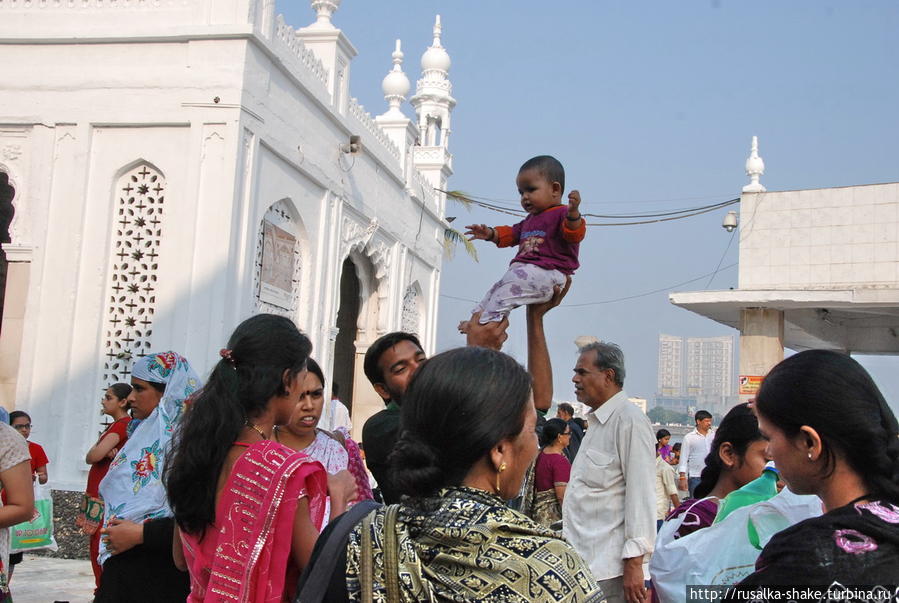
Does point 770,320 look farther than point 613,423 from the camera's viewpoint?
Yes

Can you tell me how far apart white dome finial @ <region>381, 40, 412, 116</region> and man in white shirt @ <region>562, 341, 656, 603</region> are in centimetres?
1171

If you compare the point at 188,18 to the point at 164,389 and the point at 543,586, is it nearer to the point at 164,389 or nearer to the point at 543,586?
the point at 164,389

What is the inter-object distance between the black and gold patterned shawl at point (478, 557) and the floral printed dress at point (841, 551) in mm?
402

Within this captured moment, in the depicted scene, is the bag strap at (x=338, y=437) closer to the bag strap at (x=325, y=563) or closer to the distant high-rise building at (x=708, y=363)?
the bag strap at (x=325, y=563)

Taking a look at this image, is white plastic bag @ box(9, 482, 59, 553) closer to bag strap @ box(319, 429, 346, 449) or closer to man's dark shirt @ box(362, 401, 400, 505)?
bag strap @ box(319, 429, 346, 449)

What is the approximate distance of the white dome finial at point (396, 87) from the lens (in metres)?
14.9

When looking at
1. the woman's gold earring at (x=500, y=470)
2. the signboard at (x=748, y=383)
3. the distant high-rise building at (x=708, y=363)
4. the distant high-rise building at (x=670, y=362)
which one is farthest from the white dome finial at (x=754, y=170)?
the distant high-rise building at (x=670, y=362)

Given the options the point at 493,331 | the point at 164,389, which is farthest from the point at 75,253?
the point at 493,331

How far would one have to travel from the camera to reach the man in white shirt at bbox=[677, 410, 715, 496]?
33.0 ft

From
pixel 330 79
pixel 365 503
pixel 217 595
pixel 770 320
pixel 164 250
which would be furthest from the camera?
pixel 770 320

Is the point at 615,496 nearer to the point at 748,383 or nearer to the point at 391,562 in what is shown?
the point at 391,562

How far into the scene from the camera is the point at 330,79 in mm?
11070

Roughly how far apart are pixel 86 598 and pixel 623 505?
→ 14.9ft

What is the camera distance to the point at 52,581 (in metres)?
7.12
